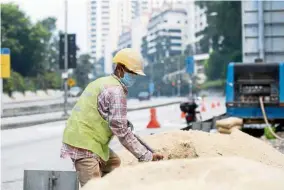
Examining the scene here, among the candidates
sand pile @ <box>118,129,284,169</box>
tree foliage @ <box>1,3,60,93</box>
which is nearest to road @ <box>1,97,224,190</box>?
sand pile @ <box>118,129,284,169</box>

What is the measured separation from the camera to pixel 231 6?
57344mm

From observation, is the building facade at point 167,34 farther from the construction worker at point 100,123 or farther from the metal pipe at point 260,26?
the construction worker at point 100,123

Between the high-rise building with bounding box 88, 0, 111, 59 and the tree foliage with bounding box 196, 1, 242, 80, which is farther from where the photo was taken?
the high-rise building with bounding box 88, 0, 111, 59

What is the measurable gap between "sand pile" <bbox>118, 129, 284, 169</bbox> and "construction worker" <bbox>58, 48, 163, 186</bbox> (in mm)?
3254

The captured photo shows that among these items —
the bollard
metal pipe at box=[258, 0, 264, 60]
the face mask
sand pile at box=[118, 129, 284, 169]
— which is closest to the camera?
the bollard

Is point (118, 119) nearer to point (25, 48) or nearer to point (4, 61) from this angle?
point (4, 61)

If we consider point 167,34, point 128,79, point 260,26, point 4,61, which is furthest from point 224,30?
point 167,34

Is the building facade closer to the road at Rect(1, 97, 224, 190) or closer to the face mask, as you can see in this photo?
the road at Rect(1, 97, 224, 190)

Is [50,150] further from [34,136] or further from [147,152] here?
[147,152]

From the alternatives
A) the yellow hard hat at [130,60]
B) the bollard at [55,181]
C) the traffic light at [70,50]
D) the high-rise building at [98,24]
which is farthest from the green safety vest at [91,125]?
the high-rise building at [98,24]

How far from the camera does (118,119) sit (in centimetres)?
393

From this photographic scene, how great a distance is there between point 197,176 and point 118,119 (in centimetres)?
114

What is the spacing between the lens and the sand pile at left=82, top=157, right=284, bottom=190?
2.76 m

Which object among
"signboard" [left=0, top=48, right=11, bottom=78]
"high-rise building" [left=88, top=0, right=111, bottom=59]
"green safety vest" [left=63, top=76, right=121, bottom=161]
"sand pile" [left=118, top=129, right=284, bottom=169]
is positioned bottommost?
"sand pile" [left=118, top=129, right=284, bottom=169]
